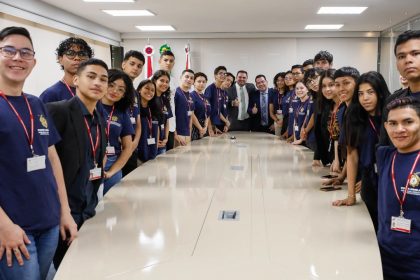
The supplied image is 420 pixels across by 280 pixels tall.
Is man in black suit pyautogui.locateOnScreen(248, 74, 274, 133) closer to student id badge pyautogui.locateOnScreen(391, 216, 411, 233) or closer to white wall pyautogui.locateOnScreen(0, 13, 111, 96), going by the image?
white wall pyautogui.locateOnScreen(0, 13, 111, 96)

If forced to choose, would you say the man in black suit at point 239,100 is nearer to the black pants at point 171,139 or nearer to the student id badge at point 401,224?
the black pants at point 171,139

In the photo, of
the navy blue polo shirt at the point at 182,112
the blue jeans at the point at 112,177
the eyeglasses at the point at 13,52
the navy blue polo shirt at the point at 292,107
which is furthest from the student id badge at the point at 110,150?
the navy blue polo shirt at the point at 292,107

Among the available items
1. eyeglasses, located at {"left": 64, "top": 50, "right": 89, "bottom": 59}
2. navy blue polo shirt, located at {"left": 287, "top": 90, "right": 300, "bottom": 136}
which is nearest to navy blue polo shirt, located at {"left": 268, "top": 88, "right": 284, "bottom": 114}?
navy blue polo shirt, located at {"left": 287, "top": 90, "right": 300, "bottom": 136}

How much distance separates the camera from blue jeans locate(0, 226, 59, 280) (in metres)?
1.49

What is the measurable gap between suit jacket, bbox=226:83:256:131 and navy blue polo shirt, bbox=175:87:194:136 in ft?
6.63

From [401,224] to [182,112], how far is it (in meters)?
4.06

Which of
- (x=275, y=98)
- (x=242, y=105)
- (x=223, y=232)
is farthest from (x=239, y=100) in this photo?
(x=223, y=232)

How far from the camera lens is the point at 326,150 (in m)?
3.53

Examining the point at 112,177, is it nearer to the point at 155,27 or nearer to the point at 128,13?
the point at 128,13

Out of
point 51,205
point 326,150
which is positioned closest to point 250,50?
point 326,150

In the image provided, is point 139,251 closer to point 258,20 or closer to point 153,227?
point 153,227

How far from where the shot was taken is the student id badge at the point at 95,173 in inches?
82.8

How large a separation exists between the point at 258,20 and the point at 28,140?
737 centimetres

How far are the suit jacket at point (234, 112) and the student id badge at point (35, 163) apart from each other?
233 inches
